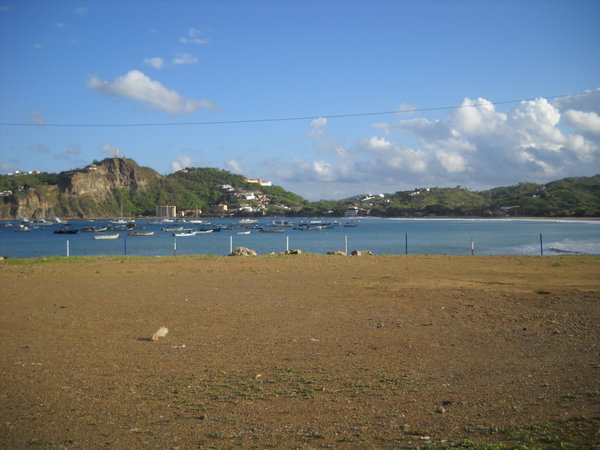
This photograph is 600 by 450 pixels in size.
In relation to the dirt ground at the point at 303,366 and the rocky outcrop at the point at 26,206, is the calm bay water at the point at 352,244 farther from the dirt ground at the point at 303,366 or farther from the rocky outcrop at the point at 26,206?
the rocky outcrop at the point at 26,206

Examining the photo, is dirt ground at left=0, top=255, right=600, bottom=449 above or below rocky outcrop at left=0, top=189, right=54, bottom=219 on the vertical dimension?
below

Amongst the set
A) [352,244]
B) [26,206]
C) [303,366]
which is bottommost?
[352,244]

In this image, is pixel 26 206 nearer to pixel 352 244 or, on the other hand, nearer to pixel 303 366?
pixel 352 244

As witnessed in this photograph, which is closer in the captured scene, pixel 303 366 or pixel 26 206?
pixel 303 366

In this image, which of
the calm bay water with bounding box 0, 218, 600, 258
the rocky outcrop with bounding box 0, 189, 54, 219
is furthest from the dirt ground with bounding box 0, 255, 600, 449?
the rocky outcrop with bounding box 0, 189, 54, 219

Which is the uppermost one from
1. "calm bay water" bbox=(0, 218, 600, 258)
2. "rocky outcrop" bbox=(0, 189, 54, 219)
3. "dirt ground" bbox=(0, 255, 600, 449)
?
"rocky outcrop" bbox=(0, 189, 54, 219)

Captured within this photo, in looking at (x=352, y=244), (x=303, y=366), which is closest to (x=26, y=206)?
(x=352, y=244)

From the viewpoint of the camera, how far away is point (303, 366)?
7.83 meters

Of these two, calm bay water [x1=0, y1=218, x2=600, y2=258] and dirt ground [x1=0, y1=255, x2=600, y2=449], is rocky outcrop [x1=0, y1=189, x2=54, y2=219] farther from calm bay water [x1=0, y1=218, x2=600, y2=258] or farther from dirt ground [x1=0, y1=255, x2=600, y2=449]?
dirt ground [x1=0, y1=255, x2=600, y2=449]

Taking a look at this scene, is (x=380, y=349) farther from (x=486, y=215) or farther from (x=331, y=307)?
(x=486, y=215)

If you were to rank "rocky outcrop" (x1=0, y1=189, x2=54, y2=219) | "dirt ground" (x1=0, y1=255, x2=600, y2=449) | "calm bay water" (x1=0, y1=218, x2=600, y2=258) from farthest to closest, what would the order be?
"rocky outcrop" (x1=0, y1=189, x2=54, y2=219)
"calm bay water" (x1=0, y1=218, x2=600, y2=258)
"dirt ground" (x1=0, y1=255, x2=600, y2=449)

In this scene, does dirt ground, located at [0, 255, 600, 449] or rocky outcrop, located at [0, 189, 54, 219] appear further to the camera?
rocky outcrop, located at [0, 189, 54, 219]

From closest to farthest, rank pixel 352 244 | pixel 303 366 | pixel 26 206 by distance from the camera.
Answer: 1. pixel 303 366
2. pixel 352 244
3. pixel 26 206

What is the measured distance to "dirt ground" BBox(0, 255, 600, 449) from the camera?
538 centimetres
